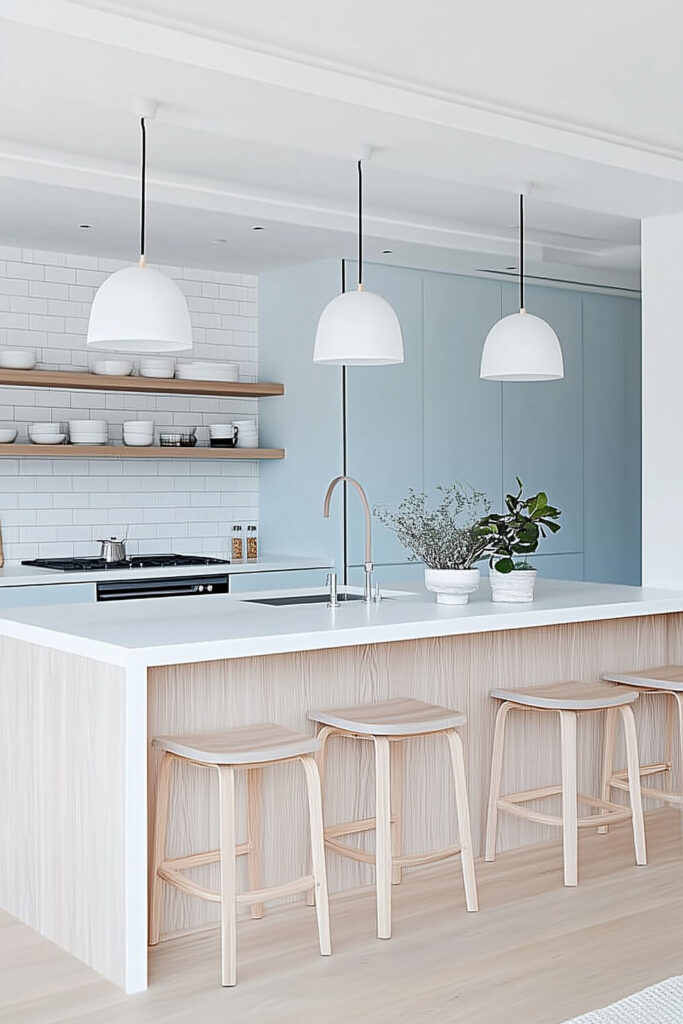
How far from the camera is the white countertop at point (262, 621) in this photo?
320 centimetres

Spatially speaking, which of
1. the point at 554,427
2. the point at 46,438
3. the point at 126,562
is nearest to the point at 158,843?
the point at 126,562

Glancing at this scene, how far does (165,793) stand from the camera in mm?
3344

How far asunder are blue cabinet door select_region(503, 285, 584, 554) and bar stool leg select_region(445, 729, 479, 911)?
11.3 feet

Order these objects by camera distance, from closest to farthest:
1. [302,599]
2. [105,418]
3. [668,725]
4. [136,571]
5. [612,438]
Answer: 1. [302,599]
2. [668,725]
3. [136,571]
4. [105,418]
5. [612,438]

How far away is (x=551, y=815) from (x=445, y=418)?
9.50ft

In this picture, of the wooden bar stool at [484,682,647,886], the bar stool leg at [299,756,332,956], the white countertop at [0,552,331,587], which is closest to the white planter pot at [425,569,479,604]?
the wooden bar stool at [484,682,647,886]

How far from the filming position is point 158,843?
3.35 m

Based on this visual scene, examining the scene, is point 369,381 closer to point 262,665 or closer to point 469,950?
point 262,665

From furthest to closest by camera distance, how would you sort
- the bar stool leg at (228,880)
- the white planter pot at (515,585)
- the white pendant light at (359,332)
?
the white planter pot at (515,585), the white pendant light at (359,332), the bar stool leg at (228,880)

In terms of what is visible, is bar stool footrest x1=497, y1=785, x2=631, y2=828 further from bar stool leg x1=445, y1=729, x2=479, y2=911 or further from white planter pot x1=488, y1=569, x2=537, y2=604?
white planter pot x1=488, y1=569, x2=537, y2=604

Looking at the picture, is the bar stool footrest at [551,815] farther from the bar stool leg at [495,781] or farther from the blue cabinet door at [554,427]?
the blue cabinet door at [554,427]

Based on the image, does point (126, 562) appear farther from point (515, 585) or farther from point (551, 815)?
point (551, 815)

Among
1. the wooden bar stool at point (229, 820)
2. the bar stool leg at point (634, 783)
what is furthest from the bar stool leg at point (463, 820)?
the bar stool leg at point (634, 783)

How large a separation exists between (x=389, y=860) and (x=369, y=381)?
3.38 meters
